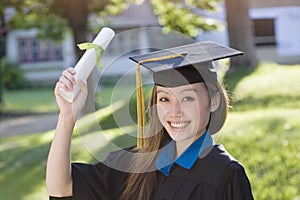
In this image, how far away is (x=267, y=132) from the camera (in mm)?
6559

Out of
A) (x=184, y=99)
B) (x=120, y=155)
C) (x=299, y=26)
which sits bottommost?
(x=299, y=26)

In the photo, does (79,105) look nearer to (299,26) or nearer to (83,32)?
(83,32)

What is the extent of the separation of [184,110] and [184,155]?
0.17 meters

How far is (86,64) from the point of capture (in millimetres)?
2311

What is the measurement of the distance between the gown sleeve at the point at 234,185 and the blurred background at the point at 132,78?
422 millimetres

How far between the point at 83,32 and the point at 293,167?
29.2 ft

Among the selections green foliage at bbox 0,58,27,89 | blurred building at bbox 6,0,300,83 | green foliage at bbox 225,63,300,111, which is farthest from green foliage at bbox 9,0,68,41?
green foliage at bbox 0,58,27,89

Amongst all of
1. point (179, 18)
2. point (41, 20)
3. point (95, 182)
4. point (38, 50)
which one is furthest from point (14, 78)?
point (95, 182)

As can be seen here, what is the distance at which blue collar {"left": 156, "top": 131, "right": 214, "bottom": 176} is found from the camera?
2.35m

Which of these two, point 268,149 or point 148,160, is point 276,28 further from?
point 148,160

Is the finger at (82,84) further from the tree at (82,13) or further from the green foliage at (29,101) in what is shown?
the green foliage at (29,101)

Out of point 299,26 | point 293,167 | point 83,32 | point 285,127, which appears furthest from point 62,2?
point 299,26

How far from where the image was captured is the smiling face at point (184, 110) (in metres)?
2.31

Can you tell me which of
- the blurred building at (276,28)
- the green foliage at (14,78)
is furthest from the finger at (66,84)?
the green foliage at (14,78)
